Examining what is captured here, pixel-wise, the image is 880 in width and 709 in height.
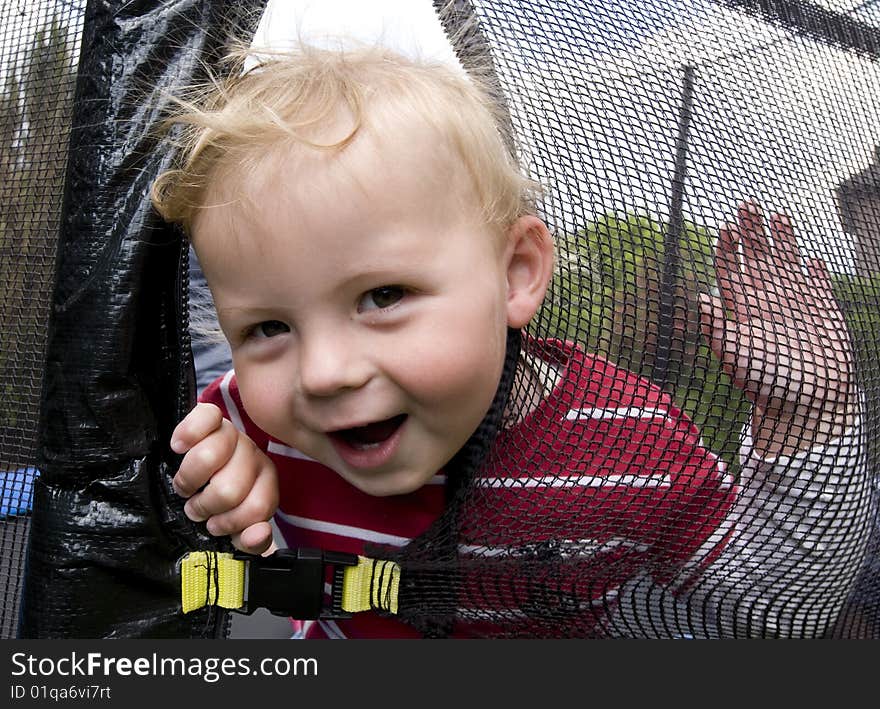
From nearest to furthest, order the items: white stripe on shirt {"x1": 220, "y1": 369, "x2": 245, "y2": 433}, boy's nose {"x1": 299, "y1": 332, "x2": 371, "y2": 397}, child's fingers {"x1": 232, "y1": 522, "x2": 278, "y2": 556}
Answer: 1. boy's nose {"x1": 299, "y1": 332, "x2": 371, "y2": 397}
2. child's fingers {"x1": 232, "y1": 522, "x2": 278, "y2": 556}
3. white stripe on shirt {"x1": 220, "y1": 369, "x2": 245, "y2": 433}

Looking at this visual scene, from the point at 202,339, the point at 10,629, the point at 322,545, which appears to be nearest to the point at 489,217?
the point at 322,545

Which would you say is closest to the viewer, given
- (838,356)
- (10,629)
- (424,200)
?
(424,200)

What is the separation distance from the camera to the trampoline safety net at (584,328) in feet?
2.23

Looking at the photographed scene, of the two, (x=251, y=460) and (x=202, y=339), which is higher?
(x=251, y=460)

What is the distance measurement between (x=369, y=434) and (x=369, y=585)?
155 millimetres

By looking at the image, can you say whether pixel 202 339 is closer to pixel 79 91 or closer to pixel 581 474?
pixel 79 91

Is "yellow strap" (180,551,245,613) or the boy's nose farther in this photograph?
"yellow strap" (180,551,245,613)

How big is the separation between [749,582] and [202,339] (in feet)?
2.19

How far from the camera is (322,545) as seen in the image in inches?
34.8

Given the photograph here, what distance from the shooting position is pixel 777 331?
2.32ft

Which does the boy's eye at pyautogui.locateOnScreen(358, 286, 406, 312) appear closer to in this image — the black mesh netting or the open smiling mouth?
the open smiling mouth

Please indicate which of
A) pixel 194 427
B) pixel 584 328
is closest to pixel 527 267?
pixel 584 328

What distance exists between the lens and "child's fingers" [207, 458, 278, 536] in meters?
0.71

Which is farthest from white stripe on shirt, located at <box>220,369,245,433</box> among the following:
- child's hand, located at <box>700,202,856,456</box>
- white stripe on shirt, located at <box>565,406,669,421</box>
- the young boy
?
child's hand, located at <box>700,202,856,456</box>
